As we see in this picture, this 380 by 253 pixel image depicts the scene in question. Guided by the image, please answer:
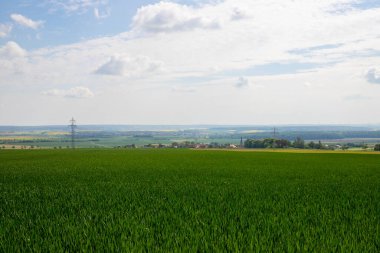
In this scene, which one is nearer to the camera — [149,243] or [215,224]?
[149,243]

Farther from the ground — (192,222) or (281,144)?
(192,222)

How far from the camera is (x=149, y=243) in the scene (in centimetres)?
710

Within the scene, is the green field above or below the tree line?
above

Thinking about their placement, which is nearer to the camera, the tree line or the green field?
the green field

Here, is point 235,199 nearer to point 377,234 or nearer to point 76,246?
point 377,234

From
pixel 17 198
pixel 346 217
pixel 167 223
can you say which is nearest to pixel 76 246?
pixel 167 223

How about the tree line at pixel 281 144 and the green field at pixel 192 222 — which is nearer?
the green field at pixel 192 222

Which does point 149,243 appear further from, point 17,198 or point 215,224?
point 17,198

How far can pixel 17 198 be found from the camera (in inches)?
557

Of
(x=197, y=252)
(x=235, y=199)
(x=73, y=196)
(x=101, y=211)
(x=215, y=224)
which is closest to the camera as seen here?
(x=197, y=252)

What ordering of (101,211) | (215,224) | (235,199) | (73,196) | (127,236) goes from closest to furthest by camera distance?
(127,236) < (215,224) < (101,211) < (235,199) < (73,196)

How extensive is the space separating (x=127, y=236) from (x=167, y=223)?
130 centimetres

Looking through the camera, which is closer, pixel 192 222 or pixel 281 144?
pixel 192 222

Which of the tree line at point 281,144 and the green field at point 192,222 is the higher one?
the green field at point 192,222
